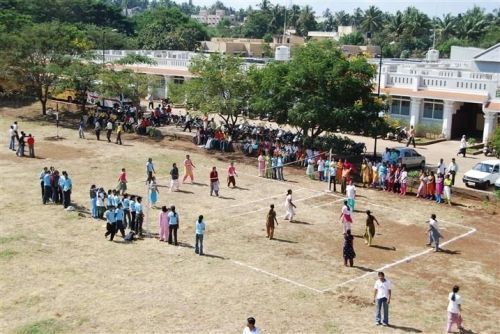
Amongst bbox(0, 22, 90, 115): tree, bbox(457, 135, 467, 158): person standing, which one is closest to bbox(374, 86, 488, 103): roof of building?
bbox(457, 135, 467, 158): person standing

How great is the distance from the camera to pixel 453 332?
1477 cm

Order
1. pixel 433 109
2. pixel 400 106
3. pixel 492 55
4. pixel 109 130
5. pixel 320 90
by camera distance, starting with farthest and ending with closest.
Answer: pixel 492 55 < pixel 400 106 < pixel 433 109 < pixel 109 130 < pixel 320 90

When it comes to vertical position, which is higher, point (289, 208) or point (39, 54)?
point (39, 54)

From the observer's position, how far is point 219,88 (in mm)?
34906

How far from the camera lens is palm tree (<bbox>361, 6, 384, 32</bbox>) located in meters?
134

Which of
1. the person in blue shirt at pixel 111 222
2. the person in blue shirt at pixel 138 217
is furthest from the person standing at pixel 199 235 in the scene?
the person in blue shirt at pixel 111 222

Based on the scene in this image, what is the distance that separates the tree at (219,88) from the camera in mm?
34250

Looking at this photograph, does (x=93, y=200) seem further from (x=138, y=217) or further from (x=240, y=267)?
(x=240, y=267)

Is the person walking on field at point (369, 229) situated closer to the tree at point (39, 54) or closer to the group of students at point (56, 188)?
the group of students at point (56, 188)

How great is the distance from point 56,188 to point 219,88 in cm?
1319

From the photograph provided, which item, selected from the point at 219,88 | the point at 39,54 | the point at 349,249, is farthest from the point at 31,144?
the point at 349,249

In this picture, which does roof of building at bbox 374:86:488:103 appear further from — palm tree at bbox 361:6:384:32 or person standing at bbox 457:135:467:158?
palm tree at bbox 361:6:384:32

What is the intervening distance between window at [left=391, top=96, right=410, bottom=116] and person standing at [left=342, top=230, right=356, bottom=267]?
981 inches

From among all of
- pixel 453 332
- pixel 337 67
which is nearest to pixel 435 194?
pixel 337 67
